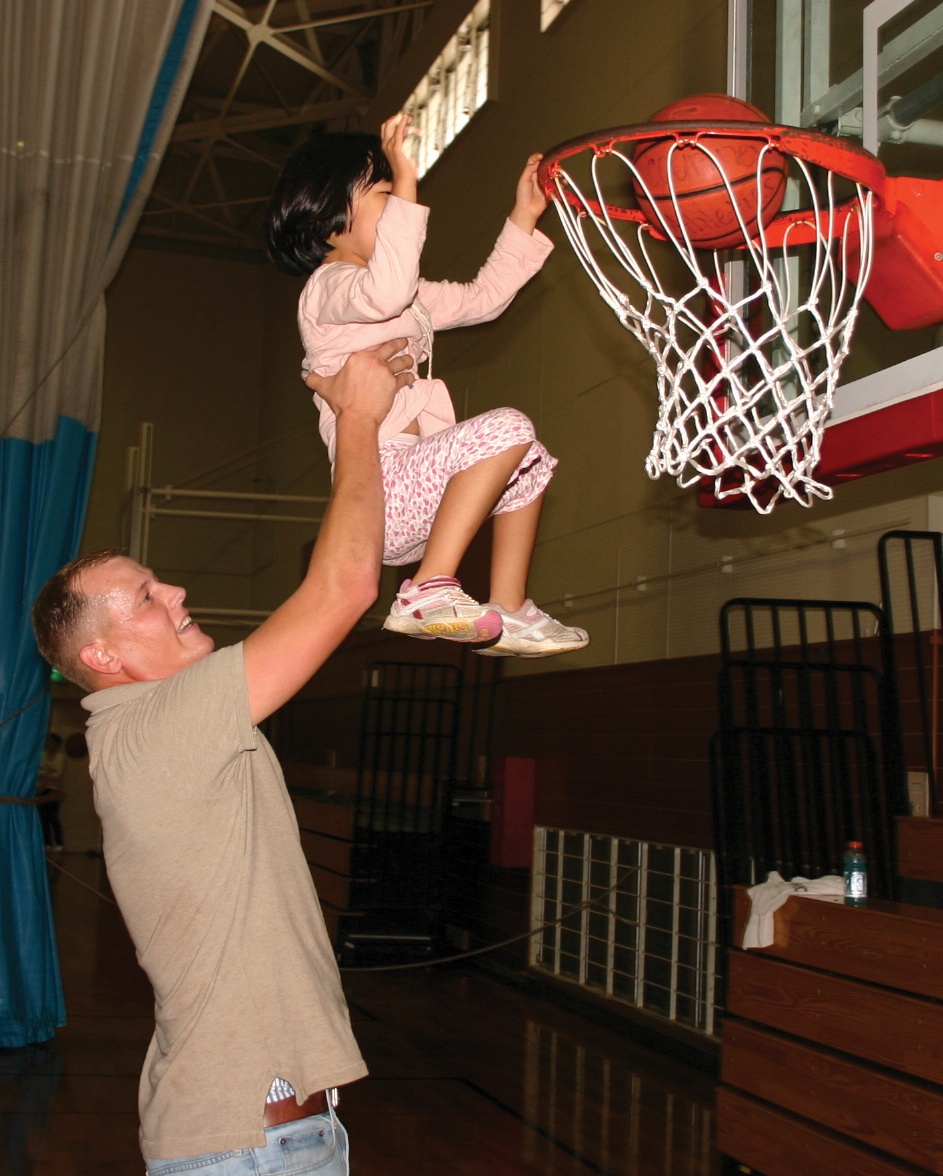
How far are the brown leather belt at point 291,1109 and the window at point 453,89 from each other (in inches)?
292

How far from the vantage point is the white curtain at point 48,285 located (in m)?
4.30

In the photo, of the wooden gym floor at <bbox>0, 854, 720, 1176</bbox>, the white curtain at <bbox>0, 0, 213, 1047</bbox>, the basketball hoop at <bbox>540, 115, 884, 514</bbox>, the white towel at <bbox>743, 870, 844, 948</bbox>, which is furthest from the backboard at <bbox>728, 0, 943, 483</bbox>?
the wooden gym floor at <bbox>0, 854, 720, 1176</bbox>

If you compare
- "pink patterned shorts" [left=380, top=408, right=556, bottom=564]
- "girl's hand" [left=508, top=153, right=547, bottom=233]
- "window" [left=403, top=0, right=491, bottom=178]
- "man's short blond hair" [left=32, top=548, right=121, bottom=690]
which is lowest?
"man's short blond hair" [left=32, top=548, right=121, bottom=690]

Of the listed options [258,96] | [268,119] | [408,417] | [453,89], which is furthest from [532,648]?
→ [258,96]

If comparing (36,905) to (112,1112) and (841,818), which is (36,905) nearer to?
(112,1112)

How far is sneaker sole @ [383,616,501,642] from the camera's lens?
2178 mm

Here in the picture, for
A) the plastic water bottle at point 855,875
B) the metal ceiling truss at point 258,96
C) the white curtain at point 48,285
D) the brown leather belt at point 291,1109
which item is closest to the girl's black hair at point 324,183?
the brown leather belt at point 291,1109

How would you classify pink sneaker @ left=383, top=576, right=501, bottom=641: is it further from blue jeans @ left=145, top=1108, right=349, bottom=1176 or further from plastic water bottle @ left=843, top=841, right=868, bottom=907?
plastic water bottle @ left=843, top=841, right=868, bottom=907

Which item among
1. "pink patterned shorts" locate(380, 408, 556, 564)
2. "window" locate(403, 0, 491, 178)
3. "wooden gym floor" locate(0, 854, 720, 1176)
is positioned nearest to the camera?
"pink patterned shorts" locate(380, 408, 556, 564)

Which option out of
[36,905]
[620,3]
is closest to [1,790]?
[36,905]

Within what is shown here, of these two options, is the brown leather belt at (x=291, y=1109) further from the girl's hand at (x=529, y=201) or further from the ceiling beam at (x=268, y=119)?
the ceiling beam at (x=268, y=119)

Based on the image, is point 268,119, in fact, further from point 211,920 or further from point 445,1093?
point 211,920

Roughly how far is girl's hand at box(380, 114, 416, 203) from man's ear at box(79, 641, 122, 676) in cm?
86

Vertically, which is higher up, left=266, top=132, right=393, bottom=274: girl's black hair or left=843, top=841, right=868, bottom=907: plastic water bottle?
left=266, top=132, right=393, bottom=274: girl's black hair
